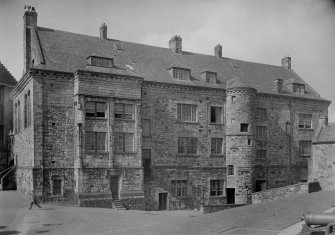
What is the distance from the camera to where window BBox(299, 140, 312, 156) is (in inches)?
1788

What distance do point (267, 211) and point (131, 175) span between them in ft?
42.3

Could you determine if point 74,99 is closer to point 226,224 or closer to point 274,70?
point 226,224

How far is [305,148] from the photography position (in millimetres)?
45750

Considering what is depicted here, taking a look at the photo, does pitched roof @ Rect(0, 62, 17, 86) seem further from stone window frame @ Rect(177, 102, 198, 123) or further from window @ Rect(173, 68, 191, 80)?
stone window frame @ Rect(177, 102, 198, 123)

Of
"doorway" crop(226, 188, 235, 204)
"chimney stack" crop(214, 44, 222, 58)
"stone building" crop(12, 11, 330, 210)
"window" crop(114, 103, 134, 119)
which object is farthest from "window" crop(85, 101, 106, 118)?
→ "chimney stack" crop(214, 44, 222, 58)

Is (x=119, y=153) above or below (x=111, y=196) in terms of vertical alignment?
above

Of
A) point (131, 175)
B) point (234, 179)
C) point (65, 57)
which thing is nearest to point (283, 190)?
point (234, 179)

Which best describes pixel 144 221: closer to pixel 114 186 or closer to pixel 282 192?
pixel 114 186

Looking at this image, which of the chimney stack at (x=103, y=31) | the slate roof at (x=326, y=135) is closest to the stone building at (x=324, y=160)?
the slate roof at (x=326, y=135)

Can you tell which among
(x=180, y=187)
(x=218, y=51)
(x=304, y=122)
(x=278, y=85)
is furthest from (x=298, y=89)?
(x=180, y=187)

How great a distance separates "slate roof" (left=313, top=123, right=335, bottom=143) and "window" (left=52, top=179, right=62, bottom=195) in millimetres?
25089

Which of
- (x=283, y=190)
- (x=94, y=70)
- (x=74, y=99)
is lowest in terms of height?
(x=283, y=190)

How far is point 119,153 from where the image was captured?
33844 millimetres

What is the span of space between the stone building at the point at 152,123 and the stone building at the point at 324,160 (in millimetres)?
5275
